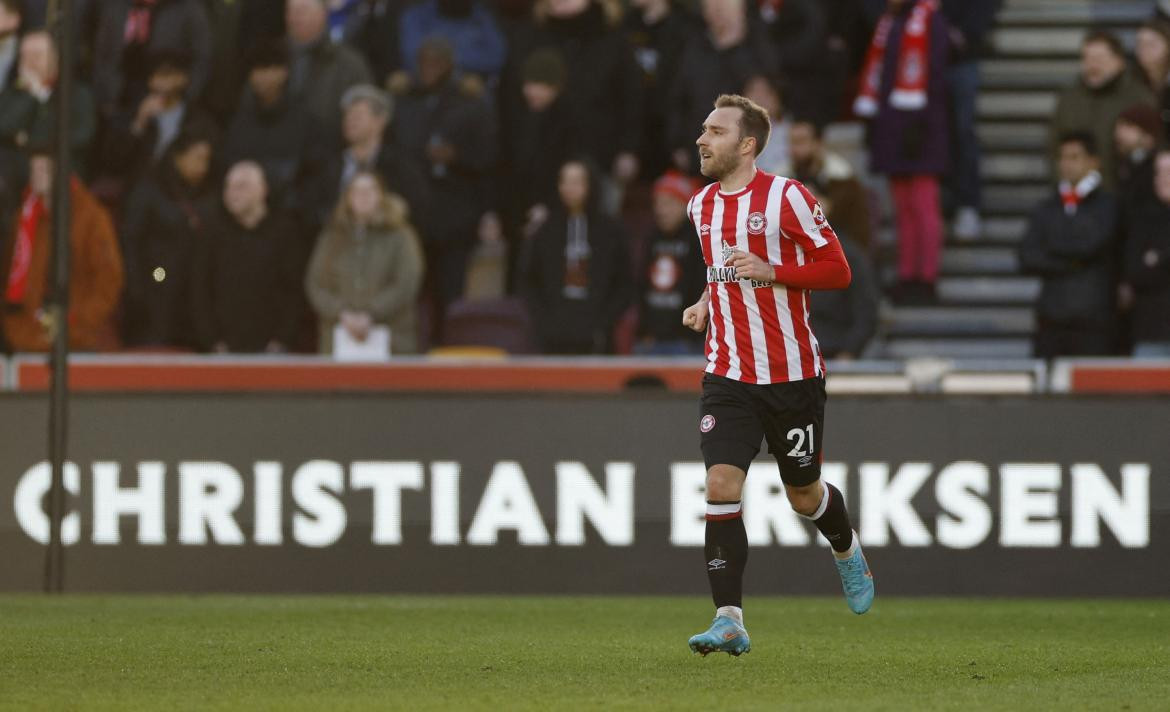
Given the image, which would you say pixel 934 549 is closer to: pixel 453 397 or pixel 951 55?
pixel 453 397

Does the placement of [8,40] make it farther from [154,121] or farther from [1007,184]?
[1007,184]

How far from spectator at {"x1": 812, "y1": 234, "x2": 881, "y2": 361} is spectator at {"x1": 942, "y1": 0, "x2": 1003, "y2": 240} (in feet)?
7.62

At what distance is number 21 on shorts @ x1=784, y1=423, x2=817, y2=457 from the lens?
27.1ft

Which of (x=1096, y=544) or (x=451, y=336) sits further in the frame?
(x=451, y=336)

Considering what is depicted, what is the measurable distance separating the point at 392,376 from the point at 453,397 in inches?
34.7

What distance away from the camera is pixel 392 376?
508 inches

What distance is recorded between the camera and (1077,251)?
13469mm

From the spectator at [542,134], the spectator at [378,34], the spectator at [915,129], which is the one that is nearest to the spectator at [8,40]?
the spectator at [378,34]

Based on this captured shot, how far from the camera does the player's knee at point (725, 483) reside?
793cm

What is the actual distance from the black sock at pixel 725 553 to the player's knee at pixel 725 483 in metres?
0.03

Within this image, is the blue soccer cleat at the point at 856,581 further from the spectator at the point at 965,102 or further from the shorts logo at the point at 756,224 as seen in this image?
the spectator at the point at 965,102

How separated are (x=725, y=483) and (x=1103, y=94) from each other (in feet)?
24.4

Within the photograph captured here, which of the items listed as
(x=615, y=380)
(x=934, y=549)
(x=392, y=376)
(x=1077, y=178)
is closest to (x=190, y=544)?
(x=392, y=376)

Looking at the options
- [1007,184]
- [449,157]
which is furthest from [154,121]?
[1007,184]
